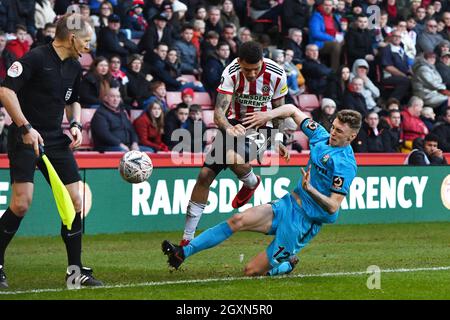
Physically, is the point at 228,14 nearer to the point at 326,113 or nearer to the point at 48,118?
the point at 326,113

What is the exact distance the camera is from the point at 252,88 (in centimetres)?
1104

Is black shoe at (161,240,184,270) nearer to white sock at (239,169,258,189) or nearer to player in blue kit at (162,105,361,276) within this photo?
player in blue kit at (162,105,361,276)

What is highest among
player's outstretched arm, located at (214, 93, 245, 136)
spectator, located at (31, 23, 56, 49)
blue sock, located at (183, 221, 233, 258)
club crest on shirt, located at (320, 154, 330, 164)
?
spectator, located at (31, 23, 56, 49)

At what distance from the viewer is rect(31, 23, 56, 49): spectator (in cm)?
1652

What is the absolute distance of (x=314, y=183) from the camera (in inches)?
388

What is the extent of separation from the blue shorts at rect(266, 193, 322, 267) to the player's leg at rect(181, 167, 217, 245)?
4.76 feet

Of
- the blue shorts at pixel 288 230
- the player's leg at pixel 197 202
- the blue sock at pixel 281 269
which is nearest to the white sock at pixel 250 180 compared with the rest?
the player's leg at pixel 197 202

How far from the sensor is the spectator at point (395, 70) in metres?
21.1

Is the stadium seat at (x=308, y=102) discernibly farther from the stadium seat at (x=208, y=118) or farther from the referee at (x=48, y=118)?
the referee at (x=48, y=118)

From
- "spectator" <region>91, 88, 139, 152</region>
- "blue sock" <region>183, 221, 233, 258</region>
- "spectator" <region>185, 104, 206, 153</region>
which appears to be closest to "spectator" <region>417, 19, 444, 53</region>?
"spectator" <region>185, 104, 206, 153</region>

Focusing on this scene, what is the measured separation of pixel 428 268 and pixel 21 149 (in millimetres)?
4719

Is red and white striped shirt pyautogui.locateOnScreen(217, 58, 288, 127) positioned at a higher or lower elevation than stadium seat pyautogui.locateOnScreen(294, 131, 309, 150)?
higher

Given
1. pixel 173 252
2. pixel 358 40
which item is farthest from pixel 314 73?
pixel 173 252
